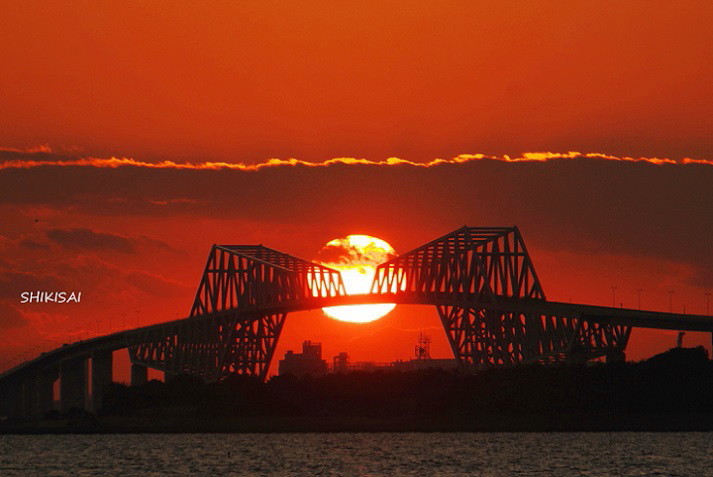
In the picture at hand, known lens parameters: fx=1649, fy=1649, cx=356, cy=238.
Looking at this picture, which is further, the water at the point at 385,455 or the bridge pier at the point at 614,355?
the bridge pier at the point at 614,355

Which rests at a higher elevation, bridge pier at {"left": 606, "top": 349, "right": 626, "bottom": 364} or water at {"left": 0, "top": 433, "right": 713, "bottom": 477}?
bridge pier at {"left": 606, "top": 349, "right": 626, "bottom": 364}

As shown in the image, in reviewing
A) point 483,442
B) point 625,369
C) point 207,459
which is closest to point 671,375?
point 625,369

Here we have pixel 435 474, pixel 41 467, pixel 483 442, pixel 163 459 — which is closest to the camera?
pixel 435 474

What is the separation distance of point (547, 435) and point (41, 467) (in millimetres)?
65029

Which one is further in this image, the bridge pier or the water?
the bridge pier

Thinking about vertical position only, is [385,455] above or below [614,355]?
below

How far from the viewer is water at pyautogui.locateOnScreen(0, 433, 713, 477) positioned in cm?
13375

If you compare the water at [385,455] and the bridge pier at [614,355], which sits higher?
the bridge pier at [614,355]

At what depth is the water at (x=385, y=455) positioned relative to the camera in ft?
439

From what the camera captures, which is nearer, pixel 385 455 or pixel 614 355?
pixel 385 455

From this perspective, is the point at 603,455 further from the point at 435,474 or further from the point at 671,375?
the point at 671,375

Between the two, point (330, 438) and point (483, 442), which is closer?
point (483, 442)

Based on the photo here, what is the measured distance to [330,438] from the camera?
190 m

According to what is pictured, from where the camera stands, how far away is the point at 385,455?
15225cm
